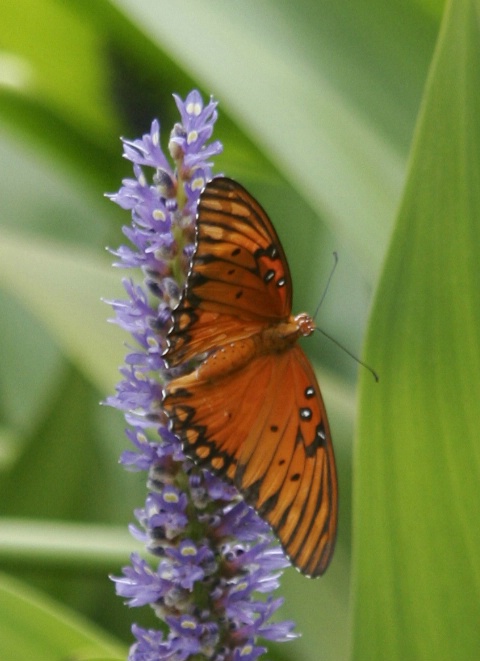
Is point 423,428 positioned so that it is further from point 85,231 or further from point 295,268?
point 85,231

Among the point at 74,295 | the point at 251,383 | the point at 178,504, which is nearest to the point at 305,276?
the point at 74,295

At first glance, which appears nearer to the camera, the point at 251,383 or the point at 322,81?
the point at 251,383

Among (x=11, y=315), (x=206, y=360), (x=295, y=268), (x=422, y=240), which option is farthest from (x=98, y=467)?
(x=422, y=240)

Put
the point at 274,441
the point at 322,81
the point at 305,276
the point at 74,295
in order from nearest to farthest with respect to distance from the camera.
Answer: the point at 274,441
the point at 322,81
the point at 74,295
the point at 305,276

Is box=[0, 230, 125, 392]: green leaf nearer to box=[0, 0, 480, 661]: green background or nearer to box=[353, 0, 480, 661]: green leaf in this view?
box=[0, 0, 480, 661]: green background

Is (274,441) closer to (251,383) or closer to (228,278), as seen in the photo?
(251,383)

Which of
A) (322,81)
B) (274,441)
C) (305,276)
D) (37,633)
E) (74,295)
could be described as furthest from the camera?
(305,276)
